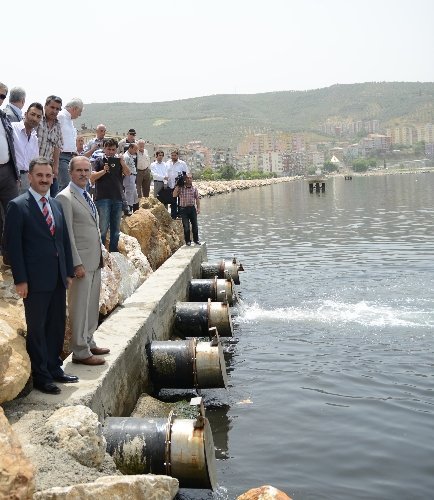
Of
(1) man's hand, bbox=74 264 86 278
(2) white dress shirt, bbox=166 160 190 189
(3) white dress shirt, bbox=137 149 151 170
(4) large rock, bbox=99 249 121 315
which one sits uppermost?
(3) white dress shirt, bbox=137 149 151 170

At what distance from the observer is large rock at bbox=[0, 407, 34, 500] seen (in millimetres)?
3795

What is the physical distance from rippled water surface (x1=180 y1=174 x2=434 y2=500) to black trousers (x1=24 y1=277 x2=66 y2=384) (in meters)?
1.97

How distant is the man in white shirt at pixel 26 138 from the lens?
308 inches

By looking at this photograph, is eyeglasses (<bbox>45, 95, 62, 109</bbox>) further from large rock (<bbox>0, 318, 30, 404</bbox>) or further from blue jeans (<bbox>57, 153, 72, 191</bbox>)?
large rock (<bbox>0, 318, 30, 404</bbox>)

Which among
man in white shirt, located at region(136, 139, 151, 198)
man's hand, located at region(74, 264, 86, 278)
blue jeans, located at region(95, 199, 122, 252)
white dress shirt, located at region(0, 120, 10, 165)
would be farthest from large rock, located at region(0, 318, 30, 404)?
man in white shirt, located at region(136, 139, 151, 198)

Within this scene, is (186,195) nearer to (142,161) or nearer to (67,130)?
(142,161)

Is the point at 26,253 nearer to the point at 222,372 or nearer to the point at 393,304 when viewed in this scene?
the point at 222,372

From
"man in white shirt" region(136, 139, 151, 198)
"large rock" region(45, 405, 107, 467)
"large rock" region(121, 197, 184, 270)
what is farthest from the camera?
"man in white shirt" region(136, 139, 151, 198)

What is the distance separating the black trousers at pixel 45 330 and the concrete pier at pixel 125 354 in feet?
0.66

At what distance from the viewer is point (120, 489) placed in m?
4.38

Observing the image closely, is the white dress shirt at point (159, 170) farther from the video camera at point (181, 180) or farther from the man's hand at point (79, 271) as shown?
the man's hand at point (79, 271)

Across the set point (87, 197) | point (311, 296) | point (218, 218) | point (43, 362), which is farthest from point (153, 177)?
point (218, 218)

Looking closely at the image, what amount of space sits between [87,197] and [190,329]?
15.3 ft

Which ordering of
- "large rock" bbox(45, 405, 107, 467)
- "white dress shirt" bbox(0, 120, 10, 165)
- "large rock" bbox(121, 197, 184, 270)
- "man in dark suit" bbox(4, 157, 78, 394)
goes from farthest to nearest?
"large rock" bbox(121, 197, 184, 270) < "white dress shirt" bbox(0, 120, 10, 165) < "man in dark suit" bbox(4, 157, 78, 394) < "large rock" bbox(45, 405, 107, 467)
